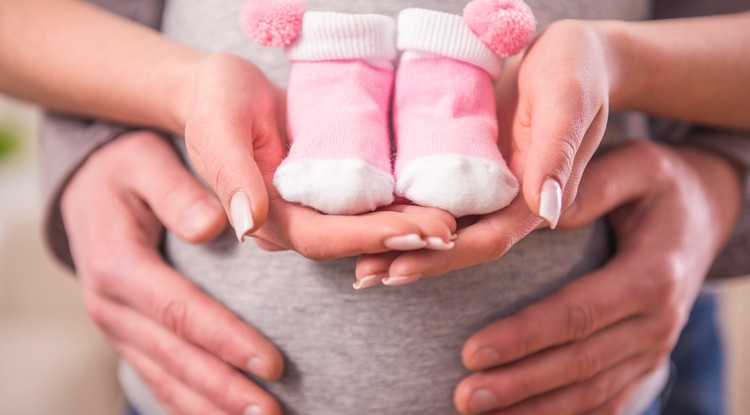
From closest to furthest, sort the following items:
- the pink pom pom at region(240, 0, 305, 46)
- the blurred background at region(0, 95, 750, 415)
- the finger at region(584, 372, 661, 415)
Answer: the pink pom pom at region(240, 0, 305, 46)
the finger at region(584, 372, 661, 415)
the blurred background at region(0, 95, 750, 415)

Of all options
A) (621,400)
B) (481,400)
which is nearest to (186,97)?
(481,400)

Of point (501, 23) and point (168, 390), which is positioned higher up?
point (501, 23)

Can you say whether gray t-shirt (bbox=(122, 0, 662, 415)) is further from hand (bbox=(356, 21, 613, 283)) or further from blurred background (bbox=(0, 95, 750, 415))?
blurred background (bbox=(0, 95, 750, 415))

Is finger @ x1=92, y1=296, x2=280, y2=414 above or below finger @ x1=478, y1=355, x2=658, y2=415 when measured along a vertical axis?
above

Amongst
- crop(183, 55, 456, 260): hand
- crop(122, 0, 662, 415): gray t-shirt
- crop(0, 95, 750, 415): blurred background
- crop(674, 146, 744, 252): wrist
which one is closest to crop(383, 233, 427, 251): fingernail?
crop(183, 55, 456, 260): hand

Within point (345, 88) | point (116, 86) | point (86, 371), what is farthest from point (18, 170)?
point (345, 88)

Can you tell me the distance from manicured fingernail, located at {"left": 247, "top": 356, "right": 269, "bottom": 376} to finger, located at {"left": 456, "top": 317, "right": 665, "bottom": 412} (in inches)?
6.3

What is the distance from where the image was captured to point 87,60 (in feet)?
2.09

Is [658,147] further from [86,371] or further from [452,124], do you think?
[86,371]

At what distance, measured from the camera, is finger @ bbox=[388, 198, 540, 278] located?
43 centimetres

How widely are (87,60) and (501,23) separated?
1.26 feet

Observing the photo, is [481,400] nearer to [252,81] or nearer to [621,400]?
[621,400]

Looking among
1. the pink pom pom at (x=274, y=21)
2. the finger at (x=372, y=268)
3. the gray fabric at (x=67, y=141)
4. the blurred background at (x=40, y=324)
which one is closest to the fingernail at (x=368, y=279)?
the finger at (x=372, y=268)

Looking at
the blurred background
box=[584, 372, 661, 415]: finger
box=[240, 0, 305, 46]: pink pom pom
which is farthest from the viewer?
the blurred background
